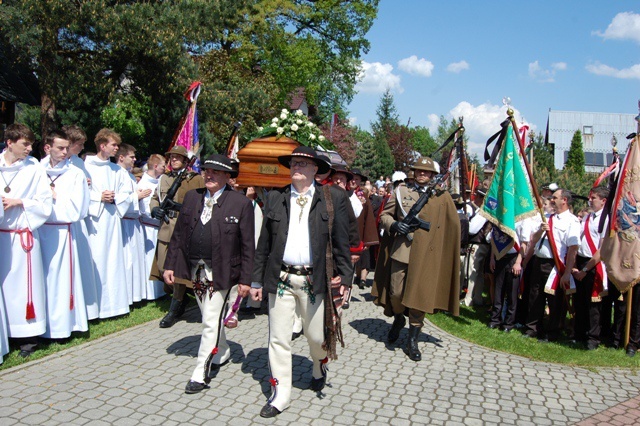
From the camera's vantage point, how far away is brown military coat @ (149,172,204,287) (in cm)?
764

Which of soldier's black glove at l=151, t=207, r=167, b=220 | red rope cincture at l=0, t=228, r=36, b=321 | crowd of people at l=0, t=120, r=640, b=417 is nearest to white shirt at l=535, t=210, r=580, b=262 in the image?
crowd of people at l=0, t=120, r=640, b=417

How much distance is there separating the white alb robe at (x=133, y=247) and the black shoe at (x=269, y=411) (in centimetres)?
411

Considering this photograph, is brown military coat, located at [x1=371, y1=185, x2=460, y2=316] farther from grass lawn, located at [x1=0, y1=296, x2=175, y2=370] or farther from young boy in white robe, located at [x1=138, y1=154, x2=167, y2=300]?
young boy in white robe, located at [x1=138, y1=154, x2=167, y2=300]

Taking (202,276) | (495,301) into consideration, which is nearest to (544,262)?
(495,301)

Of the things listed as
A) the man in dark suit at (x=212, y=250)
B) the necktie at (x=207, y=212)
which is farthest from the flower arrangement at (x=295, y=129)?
the necktie at (x=207, y=212)

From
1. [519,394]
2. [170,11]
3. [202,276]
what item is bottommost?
[519,394]

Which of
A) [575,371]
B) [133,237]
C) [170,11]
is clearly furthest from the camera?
[170,11]

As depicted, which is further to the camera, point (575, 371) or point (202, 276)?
point (575, 371)

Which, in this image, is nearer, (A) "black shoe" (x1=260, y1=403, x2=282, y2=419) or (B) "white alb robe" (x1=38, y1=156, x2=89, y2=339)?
(A) "black shoe" (x1=260, y1=403, x2=282, y2=419)

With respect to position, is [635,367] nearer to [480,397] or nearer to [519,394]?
[519,394]

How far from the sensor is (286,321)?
4805 mm

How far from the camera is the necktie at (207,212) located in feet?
17.4

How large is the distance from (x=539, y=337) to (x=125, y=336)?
564cm

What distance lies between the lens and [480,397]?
209 inches
